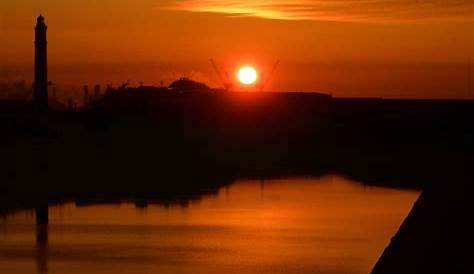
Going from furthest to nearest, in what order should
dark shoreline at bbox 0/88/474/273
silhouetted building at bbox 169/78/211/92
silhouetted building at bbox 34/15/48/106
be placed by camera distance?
silhouetted building at bbox 169/78/211/92 < silhouetted building at bbox 34/15/48/106 < dark shoreline at bbox 0/88/474/273

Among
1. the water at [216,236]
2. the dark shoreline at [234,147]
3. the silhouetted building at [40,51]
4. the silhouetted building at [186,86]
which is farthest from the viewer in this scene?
the silhouetted building at [186,86]

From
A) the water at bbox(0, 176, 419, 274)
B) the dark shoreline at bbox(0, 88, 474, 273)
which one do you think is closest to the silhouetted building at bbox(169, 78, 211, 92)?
the dark shoreline at bbox(0, 88, 474, 273)

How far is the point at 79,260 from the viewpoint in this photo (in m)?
24.5

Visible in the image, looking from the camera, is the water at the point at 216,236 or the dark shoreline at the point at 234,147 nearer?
the water at the point at 216,236

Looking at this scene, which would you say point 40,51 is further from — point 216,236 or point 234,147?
point 216,236

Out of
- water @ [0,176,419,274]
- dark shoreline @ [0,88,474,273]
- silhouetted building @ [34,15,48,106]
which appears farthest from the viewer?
silhouetted building @ [34,15,48,106]

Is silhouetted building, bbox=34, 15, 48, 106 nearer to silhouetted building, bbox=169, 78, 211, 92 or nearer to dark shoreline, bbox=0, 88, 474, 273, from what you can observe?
dark shoreline, bbox=0, 88, 474, 273

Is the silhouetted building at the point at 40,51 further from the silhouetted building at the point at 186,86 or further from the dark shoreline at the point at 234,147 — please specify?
the silhouetted building at the point at 186,86

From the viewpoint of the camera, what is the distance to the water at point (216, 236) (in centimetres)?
2408

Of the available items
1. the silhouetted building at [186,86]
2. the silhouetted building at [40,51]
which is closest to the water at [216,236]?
the silhouetted building at [40,51]

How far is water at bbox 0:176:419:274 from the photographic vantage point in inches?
948

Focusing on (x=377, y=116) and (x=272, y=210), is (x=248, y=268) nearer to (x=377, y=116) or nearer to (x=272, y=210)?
(x=272, y=210)

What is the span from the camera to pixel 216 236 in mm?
28922

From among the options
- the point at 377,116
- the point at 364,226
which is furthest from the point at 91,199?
the point at 377,116
